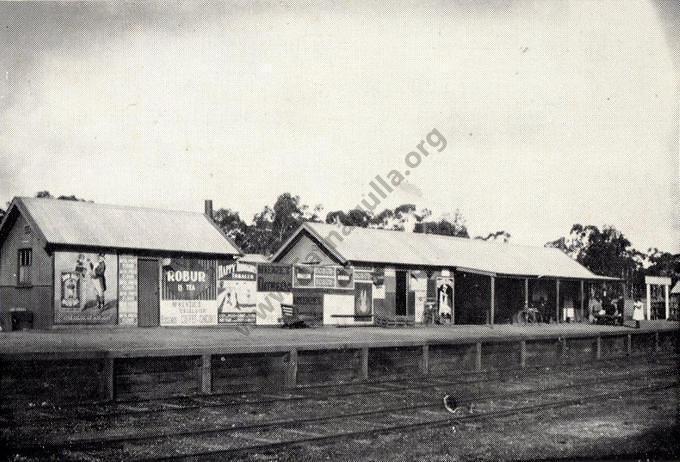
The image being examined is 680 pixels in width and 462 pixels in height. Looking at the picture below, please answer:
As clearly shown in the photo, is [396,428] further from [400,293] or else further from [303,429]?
[400,293]

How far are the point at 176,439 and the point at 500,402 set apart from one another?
659cm

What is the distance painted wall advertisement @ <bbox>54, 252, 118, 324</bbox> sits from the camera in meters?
25.5

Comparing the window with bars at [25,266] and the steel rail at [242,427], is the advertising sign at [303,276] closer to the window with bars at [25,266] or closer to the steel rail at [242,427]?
the window with bars at [25,266]

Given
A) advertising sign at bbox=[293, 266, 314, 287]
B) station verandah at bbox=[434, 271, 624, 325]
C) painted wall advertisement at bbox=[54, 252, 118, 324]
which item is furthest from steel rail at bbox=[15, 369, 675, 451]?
station verandah at bbox=[434, 271, 624, 325]

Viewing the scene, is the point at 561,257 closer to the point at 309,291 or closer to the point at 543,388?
the point at 309,291

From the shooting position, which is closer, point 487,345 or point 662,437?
point 662,437

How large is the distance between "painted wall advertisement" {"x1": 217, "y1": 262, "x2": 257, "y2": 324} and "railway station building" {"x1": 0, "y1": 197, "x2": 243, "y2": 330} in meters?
0.07

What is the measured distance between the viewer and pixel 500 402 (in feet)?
44.9

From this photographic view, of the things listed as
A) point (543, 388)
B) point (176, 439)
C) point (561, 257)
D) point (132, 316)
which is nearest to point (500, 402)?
point (543, 388)

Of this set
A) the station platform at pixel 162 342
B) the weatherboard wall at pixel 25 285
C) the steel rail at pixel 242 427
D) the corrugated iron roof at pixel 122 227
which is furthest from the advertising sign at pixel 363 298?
the steel rail at pixel 242 427

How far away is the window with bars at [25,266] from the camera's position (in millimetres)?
26812

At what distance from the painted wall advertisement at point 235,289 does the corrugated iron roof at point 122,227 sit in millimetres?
804

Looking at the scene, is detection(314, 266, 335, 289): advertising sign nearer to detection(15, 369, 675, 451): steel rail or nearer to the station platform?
the station platform

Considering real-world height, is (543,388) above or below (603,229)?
below
